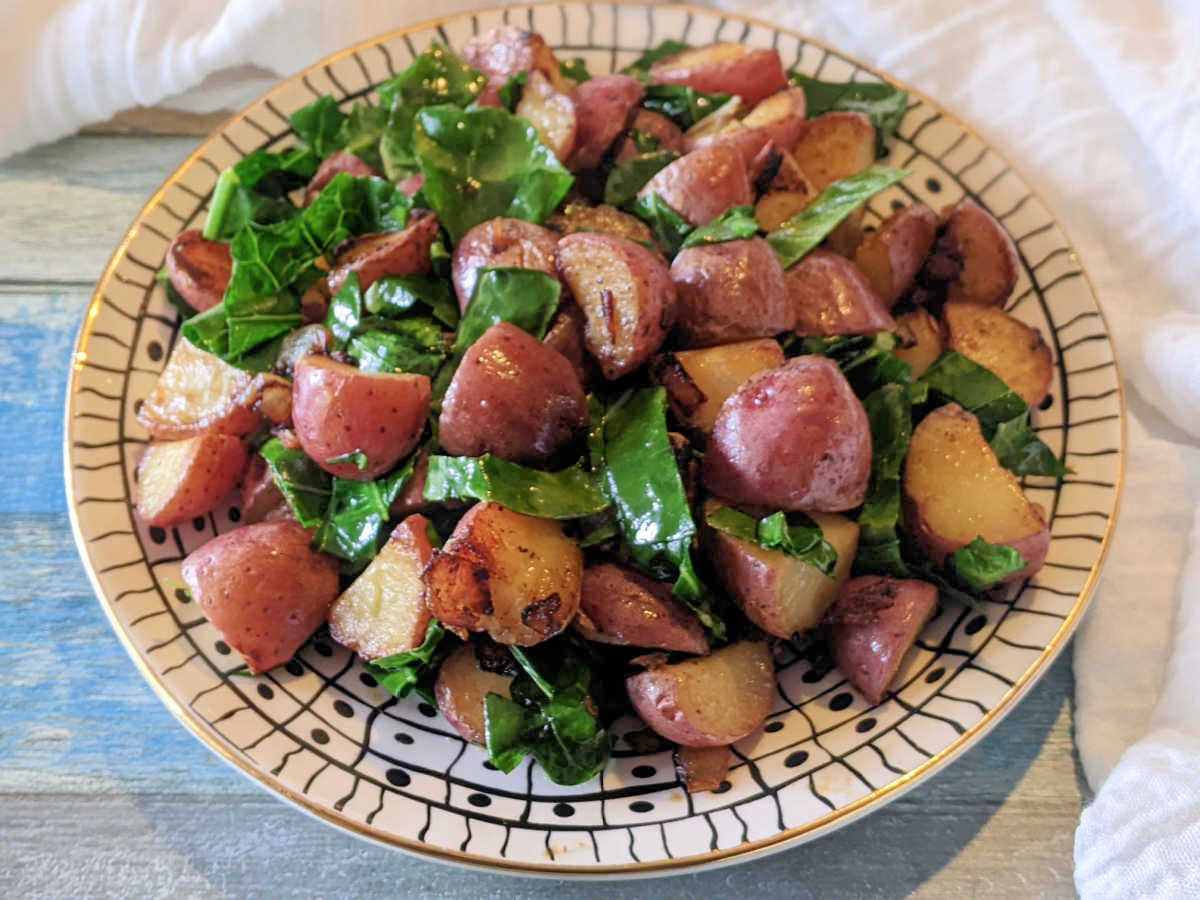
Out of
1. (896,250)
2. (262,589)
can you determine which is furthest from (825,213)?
(262,589)

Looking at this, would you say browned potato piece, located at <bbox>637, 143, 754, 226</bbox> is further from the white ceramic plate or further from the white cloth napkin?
the white cloth napkin

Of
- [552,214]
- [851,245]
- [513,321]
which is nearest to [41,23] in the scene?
[552,214]

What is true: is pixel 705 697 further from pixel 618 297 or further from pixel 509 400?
pixel 618 297

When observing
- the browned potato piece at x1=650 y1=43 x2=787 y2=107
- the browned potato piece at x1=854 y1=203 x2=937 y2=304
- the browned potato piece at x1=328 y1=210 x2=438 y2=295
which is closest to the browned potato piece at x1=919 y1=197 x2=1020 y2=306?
the browned potato piece at x1=854 y1=203 x2=937 y2=304

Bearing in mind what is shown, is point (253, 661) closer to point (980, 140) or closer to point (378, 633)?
point (378, 633)

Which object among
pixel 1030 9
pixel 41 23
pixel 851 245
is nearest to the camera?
pixel 851 245

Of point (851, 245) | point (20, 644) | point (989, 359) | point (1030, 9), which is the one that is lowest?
point (20, 644)

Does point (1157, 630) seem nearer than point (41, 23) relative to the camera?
Yes
